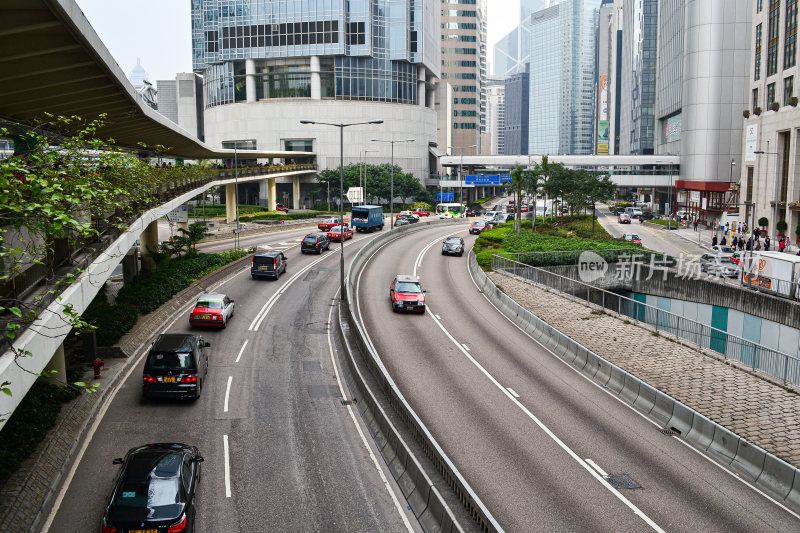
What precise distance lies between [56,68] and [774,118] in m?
75.2

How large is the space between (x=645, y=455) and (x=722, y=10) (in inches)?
4415

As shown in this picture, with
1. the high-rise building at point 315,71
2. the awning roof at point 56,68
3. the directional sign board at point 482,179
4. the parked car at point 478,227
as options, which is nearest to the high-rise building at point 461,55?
the directional sign board at point 482,179

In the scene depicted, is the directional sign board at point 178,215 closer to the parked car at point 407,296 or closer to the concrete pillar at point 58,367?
the parked car at point 407,296

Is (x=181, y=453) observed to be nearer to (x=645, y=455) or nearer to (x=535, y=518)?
(x=535, y=518)

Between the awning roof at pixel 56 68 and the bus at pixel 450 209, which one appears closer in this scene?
the awning roof at pixel 56 68

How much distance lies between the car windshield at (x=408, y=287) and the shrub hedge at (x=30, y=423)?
60.9 feet

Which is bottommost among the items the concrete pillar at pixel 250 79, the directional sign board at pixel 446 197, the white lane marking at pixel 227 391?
the white lane marking at pixel 227 391

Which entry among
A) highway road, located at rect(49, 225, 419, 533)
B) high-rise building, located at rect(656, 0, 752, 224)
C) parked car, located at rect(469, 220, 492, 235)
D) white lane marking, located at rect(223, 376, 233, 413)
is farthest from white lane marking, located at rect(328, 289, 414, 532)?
high-rise building, located at rect(656, 0, 752, 224)

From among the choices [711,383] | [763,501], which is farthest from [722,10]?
[763,501]

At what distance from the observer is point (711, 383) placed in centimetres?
2323

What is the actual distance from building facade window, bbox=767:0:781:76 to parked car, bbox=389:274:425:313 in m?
59.1

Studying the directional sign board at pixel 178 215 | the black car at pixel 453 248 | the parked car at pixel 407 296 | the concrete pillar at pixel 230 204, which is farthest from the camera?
the concrete pillar at pixel 230 204

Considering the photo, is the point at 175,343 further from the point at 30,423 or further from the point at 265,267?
the point at 265,267

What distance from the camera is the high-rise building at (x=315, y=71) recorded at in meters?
114
